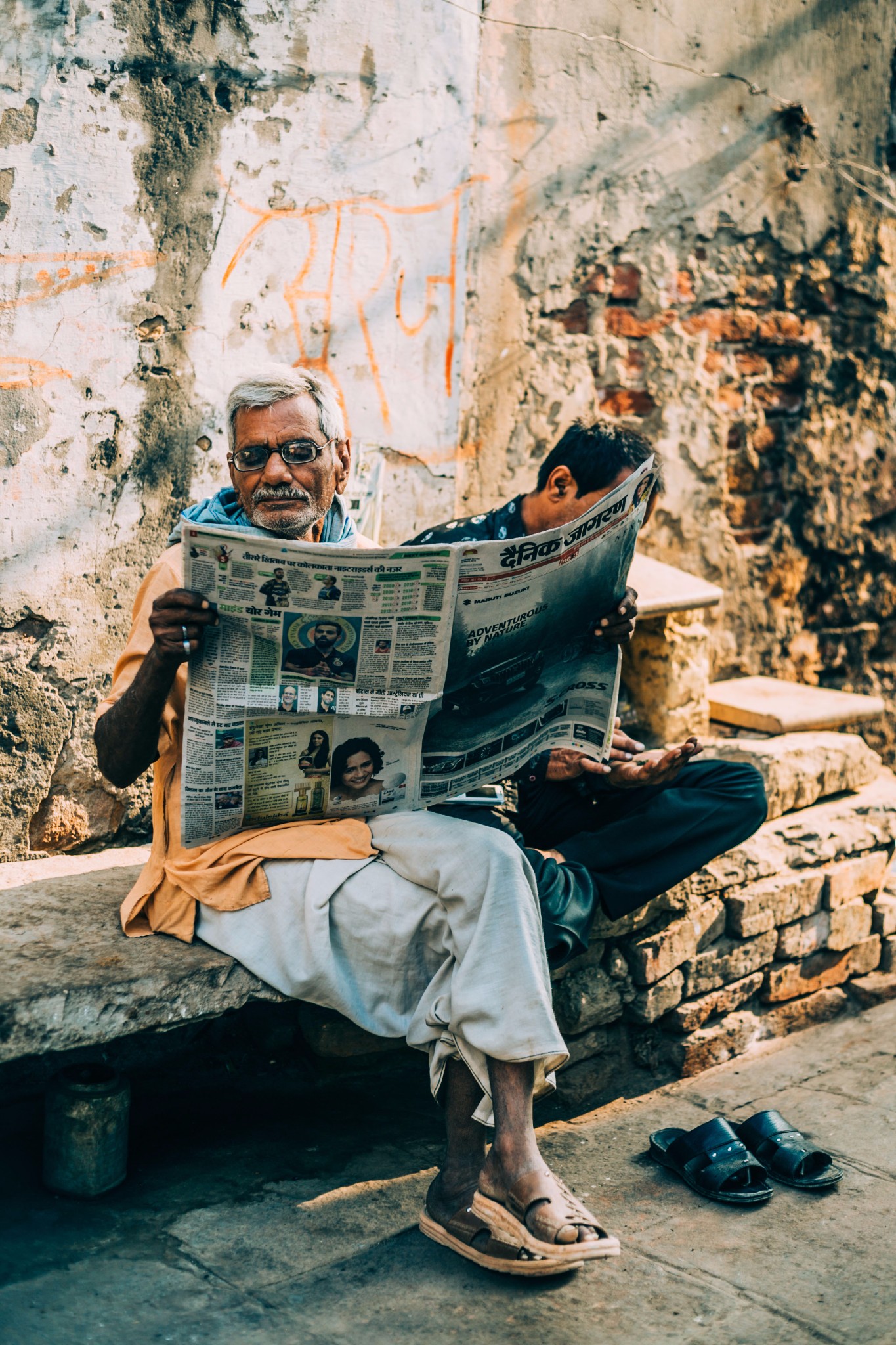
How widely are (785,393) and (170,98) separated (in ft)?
8.14

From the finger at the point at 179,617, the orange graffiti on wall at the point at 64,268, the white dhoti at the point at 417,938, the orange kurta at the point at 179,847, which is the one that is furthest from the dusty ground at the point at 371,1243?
the orange graffiti on wall at the point at 64,268

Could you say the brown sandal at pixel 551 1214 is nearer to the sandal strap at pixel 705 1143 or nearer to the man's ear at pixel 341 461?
the sandal strap at pixel 705 1143

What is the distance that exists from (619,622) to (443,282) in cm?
136

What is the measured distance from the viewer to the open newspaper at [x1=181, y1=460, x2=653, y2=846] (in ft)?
6.79

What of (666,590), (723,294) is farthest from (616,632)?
(723,294)

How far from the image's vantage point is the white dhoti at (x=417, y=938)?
6.70 ft

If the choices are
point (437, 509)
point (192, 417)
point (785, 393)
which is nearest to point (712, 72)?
point (785, 393)

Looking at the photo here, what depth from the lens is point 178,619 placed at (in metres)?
2.03

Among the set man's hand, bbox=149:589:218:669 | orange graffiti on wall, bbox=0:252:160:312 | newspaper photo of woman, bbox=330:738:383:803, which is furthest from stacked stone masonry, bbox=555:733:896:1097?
orange graffiti on wall, bbox=0:252:160:312

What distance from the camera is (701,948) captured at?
3.06m

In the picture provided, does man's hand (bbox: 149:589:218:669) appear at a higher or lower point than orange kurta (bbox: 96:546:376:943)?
higher

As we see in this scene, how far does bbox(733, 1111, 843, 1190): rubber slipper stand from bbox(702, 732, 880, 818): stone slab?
1052mm

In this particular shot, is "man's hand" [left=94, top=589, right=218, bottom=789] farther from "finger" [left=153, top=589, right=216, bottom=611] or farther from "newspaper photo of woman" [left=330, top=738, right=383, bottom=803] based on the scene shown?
"newspaper photo of woman" [left=330, top=738, right=383, bottom=803]

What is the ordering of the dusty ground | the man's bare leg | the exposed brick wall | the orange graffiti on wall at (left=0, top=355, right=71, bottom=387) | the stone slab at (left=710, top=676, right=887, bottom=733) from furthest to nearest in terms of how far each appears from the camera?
the exposed brick wall < the stone slab at (left=710, top=676, right=887, bottom=733) < the orange graffiti on wall at (left=0, top=355, right=71, bottom=387) < the man's bare leg < the dusty ground
